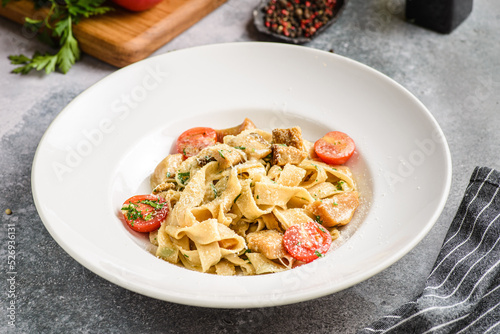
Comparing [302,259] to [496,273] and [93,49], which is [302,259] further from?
[93,49]

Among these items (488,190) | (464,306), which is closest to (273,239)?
(464,306)

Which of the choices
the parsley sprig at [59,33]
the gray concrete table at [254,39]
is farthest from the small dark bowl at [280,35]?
the parsley sprig at [59,33]

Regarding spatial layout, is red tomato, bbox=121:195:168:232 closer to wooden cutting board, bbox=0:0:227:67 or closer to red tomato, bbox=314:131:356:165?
red tomato, bbox=314:131:356:165

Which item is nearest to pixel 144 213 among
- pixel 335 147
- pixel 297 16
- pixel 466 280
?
pixel 335 147

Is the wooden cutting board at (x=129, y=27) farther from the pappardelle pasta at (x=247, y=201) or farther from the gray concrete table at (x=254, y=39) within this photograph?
the pappardelle pasta at (x=247, y=201)

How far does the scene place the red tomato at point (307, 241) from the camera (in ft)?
9.76

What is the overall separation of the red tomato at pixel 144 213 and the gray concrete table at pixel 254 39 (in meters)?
0.39

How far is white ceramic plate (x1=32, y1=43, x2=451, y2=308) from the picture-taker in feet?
8.97

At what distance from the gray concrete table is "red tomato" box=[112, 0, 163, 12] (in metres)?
0.40

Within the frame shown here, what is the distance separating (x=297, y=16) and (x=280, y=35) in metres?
0.31

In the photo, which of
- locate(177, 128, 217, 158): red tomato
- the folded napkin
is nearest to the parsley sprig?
locate(177, 128, 217, 158): red tomato

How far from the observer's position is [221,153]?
3520 mm

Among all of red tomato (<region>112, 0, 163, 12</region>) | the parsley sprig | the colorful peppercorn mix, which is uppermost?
the colorful peppercorn mix

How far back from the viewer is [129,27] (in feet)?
16.5
